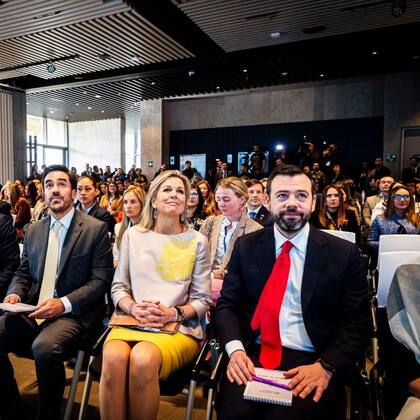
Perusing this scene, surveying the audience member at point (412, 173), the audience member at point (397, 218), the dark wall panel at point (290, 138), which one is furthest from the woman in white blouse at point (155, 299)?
the dark wall panel at point (290, 138)

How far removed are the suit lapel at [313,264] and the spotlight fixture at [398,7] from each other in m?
6.34

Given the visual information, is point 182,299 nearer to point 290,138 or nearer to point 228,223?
point 228,223

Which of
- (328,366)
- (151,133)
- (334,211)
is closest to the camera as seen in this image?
(328,366)

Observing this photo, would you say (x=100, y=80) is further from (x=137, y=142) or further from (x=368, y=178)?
(x=137, y=142)

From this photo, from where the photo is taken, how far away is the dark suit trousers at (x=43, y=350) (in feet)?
6.68

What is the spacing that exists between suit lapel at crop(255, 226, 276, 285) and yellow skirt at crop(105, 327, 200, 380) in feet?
1.92

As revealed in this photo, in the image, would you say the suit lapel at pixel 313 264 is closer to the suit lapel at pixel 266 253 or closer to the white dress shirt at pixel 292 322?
the white dress shirt at pixel 292 322

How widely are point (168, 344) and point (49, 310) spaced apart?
30.5 inches

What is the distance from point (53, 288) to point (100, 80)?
9.97m

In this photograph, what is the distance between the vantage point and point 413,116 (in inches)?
420

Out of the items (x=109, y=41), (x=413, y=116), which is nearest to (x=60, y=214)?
(x=109, y=41)

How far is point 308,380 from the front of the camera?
162cm

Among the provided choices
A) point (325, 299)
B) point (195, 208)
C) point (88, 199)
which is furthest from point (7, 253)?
point (195, 208)

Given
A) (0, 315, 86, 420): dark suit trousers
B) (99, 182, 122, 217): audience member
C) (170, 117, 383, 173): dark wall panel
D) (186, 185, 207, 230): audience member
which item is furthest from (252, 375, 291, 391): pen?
(170, 117, 383, 173): dark wall panel
